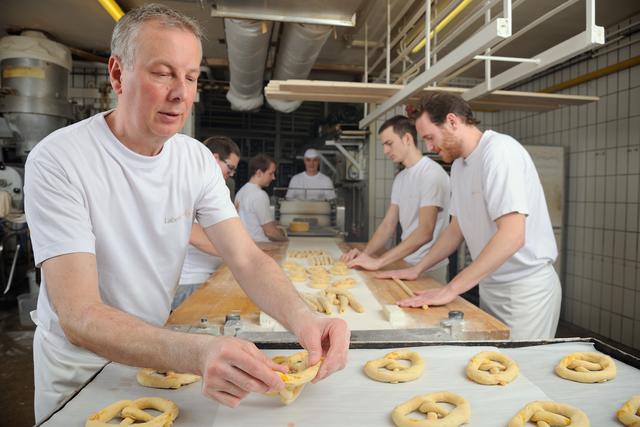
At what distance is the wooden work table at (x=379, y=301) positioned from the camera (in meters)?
1.60

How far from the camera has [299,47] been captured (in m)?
3.79

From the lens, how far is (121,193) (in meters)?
1.31

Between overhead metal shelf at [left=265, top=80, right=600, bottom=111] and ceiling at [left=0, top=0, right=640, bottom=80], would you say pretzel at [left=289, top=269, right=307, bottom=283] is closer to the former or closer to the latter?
overhead metal shelf at [left=265, top=80, right=600, bottom=111]

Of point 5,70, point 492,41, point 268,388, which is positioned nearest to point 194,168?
point 268,388

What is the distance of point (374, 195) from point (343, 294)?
3972mm

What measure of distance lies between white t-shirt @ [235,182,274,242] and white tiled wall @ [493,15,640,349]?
3093mm

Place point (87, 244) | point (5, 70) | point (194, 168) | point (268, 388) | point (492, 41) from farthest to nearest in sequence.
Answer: point (5, 70) < point (492, 41) < point (194, 168) < point (87, 244) < point (268, 388)

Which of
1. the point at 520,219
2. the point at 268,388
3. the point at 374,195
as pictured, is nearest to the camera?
the point at 268,388

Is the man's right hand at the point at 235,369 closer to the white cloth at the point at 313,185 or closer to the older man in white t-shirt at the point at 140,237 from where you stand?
the older man in white t-shirt at the point at 140,237

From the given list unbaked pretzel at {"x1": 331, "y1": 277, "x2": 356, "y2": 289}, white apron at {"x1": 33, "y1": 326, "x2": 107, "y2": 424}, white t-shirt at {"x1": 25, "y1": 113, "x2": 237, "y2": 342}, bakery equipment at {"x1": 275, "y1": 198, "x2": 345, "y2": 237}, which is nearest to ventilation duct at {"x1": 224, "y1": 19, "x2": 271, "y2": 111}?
bakery equipment at {"x1": 275, "y1": 198, "x2": 345, "y2": 237}

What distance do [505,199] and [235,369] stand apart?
149cm

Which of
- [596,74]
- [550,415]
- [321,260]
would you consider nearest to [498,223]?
[550,415]

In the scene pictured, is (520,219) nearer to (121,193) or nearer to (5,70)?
(121,193)

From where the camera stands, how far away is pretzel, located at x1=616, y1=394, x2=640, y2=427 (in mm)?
949
